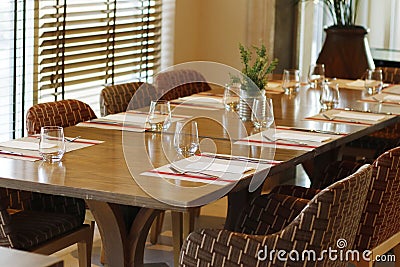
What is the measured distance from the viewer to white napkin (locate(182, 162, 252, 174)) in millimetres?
3053

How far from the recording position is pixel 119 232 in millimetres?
3180

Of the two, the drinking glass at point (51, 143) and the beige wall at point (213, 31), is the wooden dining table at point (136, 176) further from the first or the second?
the beige wall at point (213, 31)

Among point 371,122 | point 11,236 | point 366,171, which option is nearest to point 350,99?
point 371,122

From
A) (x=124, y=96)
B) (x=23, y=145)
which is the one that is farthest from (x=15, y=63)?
(x=23, y=145)

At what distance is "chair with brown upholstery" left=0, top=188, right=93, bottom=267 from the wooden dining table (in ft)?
0.68

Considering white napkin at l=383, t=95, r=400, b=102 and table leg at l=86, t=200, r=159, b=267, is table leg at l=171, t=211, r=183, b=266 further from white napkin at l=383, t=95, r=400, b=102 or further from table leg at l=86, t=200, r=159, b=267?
white napkin at l=383, t=95, r=400, b=102

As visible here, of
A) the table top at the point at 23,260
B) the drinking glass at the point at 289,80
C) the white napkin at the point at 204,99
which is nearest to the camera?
the table top at the point at 23,260

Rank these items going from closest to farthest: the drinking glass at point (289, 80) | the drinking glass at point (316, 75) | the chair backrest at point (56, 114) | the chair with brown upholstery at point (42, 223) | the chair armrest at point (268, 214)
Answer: the chair with brown upholstery at point (42, 223)
the chair armrest at point (268, 214)
the chair backrest at point (56, 114)
the drinking glass at point (289, 80)
the drinking glass at point (316, 75)

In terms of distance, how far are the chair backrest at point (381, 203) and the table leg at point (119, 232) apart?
0.83 m

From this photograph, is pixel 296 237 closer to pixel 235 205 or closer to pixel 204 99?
pixel 235 205

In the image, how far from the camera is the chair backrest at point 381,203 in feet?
10.8

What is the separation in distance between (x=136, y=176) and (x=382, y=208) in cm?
101

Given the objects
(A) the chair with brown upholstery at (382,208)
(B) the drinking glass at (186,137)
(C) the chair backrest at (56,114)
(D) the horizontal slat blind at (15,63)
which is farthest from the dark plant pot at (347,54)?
(B) the drinking glass at (186,137)

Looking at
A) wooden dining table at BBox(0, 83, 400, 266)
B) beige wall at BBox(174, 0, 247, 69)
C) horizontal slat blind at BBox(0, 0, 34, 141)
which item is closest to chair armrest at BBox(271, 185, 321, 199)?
wooden dining table at BBox(0, 83, 400, 266)
